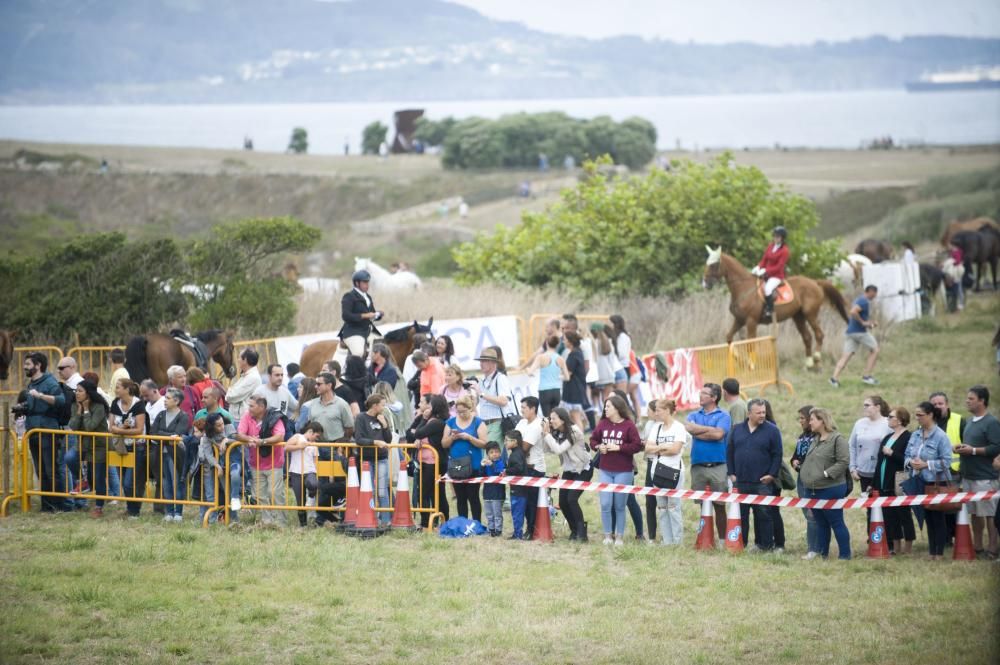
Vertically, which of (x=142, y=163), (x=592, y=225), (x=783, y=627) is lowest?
(x=783, y=627)

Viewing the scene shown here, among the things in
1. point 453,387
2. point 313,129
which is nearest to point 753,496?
point 453,387

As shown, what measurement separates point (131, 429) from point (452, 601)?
16.0 ft

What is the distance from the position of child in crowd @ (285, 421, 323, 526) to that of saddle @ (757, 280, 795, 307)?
12.6 meters

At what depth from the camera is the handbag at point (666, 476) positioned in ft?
41.7

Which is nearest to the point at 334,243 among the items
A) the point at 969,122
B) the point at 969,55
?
the point at 969,55

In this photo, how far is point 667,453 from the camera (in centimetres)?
1274

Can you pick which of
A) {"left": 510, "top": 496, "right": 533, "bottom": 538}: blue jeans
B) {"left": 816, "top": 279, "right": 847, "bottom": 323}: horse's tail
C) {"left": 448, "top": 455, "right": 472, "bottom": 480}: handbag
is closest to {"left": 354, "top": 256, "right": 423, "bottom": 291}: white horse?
{"left": 816, "top": 279, "right": 847, "bottom": 323}: horse's tail

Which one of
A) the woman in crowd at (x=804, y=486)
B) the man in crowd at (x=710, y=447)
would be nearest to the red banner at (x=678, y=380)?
the man in crowd at (x=710, y=447)

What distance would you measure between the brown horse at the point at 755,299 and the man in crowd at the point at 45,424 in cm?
1265

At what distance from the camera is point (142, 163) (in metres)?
95.6

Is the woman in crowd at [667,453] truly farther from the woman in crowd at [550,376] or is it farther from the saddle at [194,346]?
the saddle at [194,346]

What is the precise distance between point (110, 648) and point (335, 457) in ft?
14.1

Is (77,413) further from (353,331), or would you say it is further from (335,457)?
(353,331)

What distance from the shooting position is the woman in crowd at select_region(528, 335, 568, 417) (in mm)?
16812
